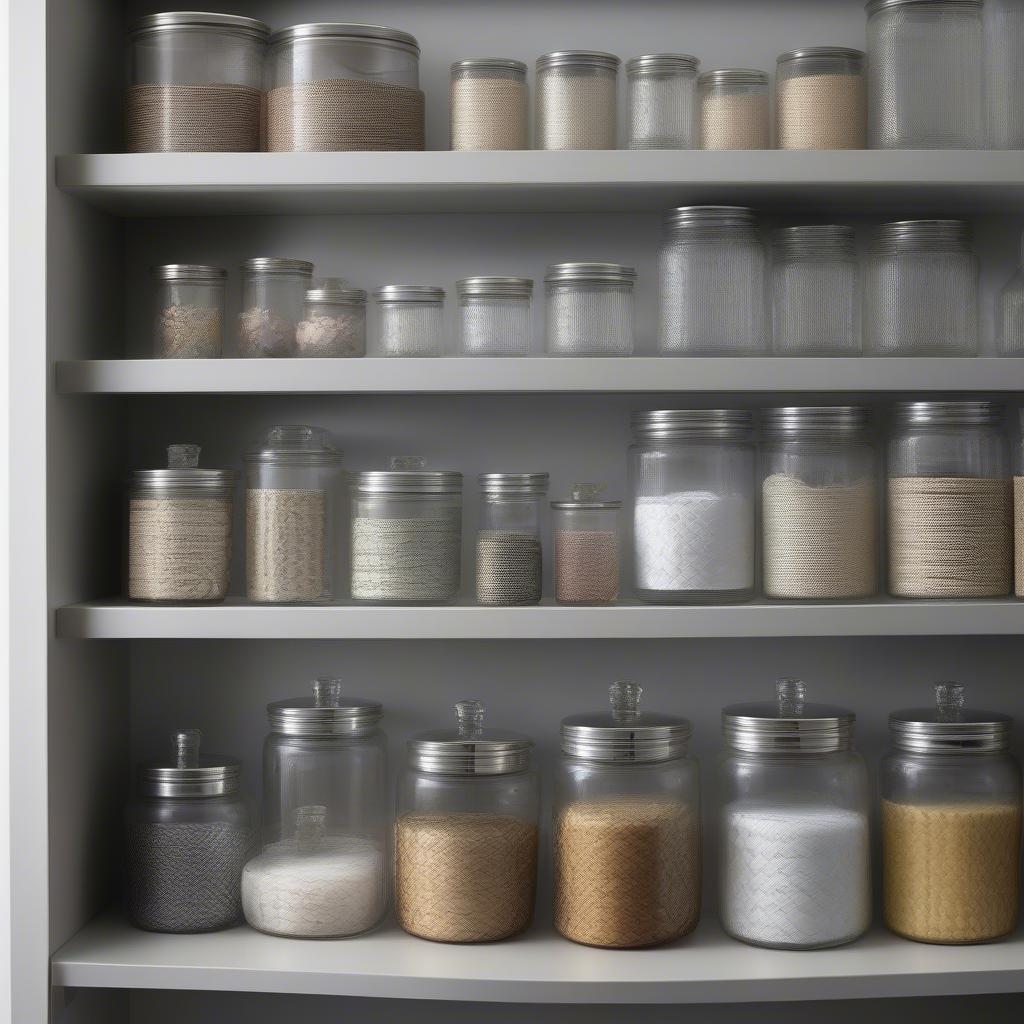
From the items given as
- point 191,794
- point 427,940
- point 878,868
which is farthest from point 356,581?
point 878,868

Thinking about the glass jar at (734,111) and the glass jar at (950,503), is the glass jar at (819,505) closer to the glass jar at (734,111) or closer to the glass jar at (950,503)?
the glass jar at (950,503)

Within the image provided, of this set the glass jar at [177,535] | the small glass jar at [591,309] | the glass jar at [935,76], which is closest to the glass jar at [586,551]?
the small glass jar at [591,309]

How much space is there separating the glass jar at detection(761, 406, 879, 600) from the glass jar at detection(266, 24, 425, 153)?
550 mm

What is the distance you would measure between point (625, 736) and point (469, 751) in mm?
173

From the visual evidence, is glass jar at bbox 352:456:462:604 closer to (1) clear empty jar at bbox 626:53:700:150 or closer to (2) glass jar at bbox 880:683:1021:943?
(1) clear empty jar at bbox 626:53:700:150

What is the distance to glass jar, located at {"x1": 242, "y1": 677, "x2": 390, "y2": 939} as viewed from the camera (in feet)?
4.42

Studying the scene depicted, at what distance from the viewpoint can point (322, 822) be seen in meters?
1.40

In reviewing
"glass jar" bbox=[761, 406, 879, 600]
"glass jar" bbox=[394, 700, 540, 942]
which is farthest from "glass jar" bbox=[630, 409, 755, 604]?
"glass jar" bbox=[394, 700, 540, 942]

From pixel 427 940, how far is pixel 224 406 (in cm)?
70

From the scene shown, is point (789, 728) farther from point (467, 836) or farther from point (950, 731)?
point (467, 836)

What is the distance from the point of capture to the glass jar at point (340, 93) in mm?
1367

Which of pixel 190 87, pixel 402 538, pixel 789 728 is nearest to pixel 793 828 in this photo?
pixel 789 728

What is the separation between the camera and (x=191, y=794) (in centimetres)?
138

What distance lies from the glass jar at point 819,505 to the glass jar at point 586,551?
18cm
